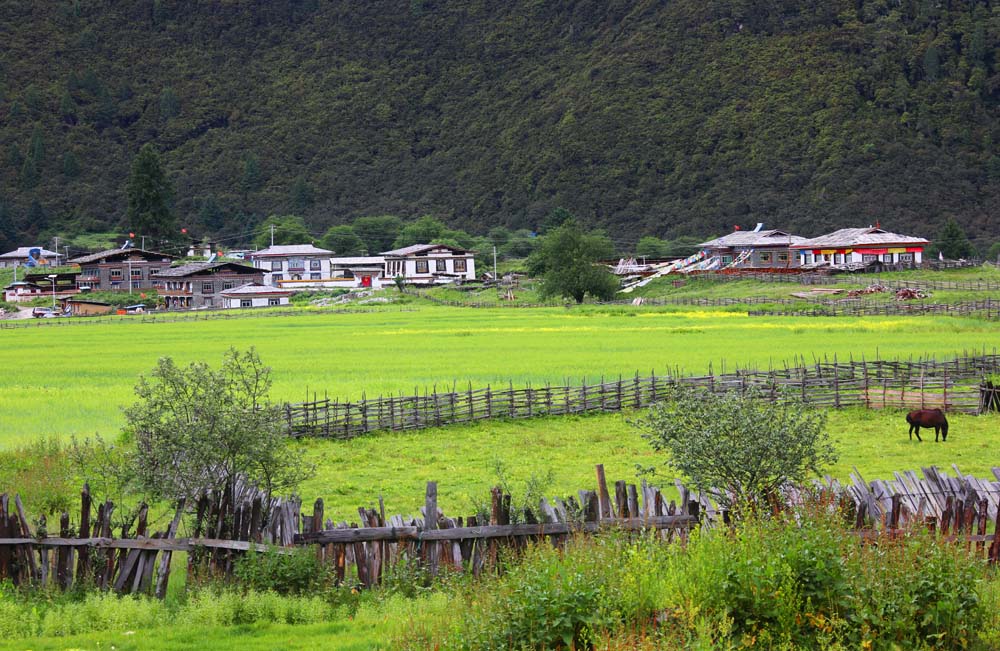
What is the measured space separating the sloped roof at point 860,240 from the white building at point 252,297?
54.1 meters

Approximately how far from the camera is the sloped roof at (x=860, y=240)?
105750 millimetres

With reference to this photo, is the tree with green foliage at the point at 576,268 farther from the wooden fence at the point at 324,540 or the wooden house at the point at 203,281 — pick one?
the wooden fence at the point at 324,540

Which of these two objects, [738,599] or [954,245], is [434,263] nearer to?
[954,245]

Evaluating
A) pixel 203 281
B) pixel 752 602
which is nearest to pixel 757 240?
pixel 203 281

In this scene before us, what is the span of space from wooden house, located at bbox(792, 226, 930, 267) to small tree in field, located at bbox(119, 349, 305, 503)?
95.0 m

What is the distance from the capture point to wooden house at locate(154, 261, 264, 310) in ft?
408

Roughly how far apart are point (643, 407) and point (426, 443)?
868 cm

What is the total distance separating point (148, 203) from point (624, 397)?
456 ft

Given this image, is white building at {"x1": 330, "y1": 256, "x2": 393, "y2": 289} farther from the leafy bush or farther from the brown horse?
the leafy bush

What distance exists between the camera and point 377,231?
17375cm

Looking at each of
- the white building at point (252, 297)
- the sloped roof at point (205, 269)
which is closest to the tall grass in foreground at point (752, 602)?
the white building at point (252, 297)

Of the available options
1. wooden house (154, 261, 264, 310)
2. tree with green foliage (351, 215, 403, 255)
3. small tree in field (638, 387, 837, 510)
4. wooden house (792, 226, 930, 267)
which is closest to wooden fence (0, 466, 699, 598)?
small tree in field (638, 387, 837, 510)

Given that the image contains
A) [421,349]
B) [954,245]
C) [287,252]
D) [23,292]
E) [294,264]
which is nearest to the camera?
[421,349]

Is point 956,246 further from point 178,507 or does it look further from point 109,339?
point 178,507
